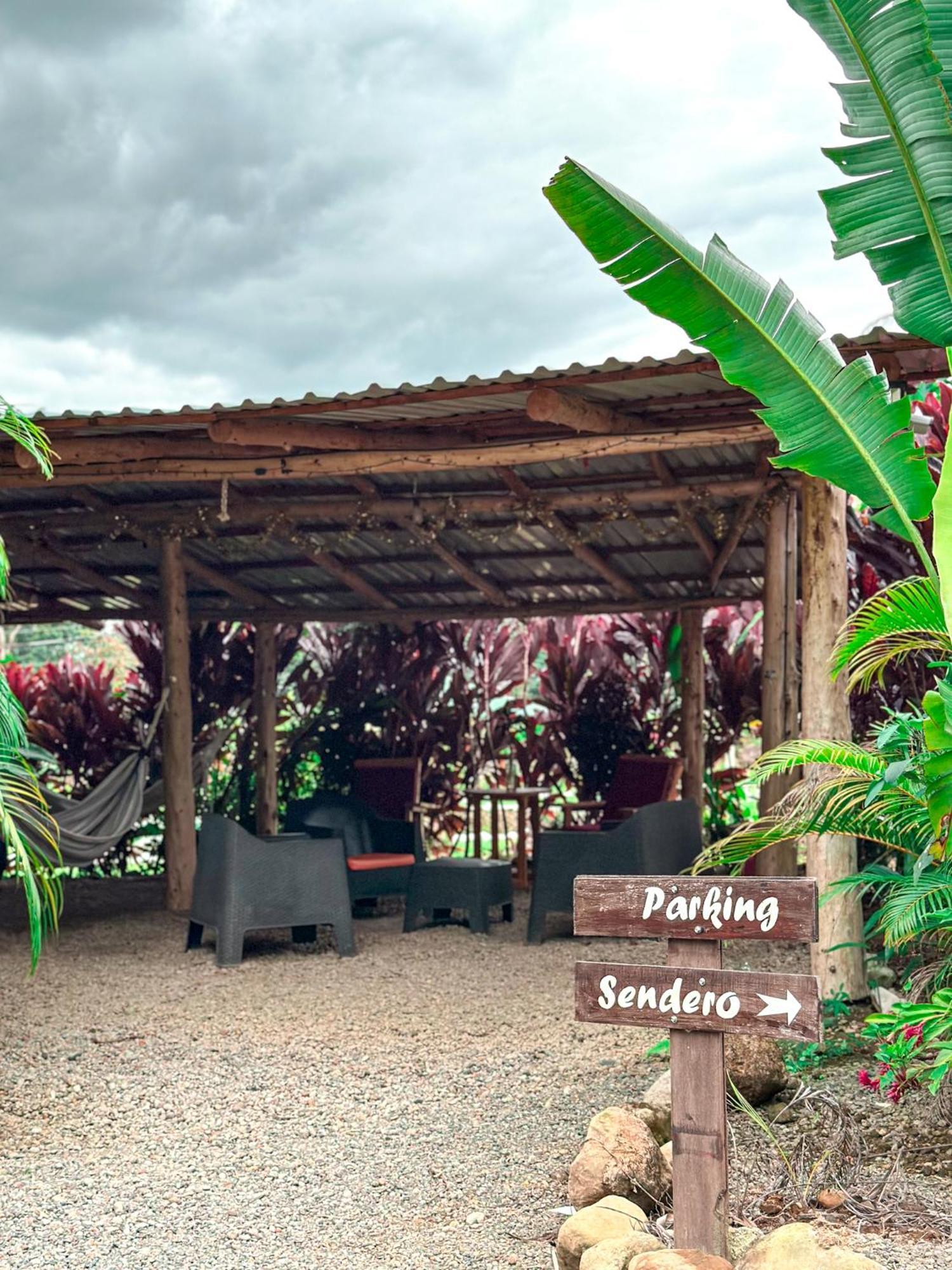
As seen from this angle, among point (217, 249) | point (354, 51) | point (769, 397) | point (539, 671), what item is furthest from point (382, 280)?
point (769, 397)

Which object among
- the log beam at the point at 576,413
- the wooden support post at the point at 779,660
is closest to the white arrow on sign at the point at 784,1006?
the log beam at the point at 576,413

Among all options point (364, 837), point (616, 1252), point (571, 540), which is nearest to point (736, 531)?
point (571, 540)

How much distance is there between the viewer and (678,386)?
4.37 m

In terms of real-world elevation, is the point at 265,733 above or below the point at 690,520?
below

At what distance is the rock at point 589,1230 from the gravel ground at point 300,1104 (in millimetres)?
89

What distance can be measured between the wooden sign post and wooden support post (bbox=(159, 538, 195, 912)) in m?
4.78

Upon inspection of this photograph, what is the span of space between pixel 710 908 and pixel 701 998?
6.1 inches

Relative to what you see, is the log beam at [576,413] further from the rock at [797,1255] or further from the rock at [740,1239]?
the rock at [797,1255]

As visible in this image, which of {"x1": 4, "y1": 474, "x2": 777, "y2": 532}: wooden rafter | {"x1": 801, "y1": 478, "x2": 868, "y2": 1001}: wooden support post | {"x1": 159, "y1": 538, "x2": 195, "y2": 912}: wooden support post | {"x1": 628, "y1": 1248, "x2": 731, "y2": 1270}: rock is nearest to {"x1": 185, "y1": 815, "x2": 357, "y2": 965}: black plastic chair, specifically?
{"x1": 159, "y1": 538, "x2": 195, "y2": 912}: wooden support post

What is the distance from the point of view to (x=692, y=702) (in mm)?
7914

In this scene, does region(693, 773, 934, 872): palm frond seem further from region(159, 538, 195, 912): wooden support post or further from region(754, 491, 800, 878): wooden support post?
region(159, 538, 195, 912): wooden support post

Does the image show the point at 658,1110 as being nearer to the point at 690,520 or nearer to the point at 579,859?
the point at 579,859

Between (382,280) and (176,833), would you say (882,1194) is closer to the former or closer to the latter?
(176,833)

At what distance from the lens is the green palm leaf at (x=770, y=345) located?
8.71ft
